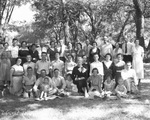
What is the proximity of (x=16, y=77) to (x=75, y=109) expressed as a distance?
3183 millimetres

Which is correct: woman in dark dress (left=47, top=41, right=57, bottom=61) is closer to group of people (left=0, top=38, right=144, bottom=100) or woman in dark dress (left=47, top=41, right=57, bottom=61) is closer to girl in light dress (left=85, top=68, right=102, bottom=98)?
group of people (left=0, top=38, right=144, bottom=100)

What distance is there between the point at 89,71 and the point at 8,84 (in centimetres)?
336

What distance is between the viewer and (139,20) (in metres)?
16.5

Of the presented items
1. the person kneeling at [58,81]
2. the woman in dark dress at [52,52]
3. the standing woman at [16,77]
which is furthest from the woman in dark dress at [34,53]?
the person kneeling at [58,81]

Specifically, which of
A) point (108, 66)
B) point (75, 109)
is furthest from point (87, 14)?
point (75, 109)

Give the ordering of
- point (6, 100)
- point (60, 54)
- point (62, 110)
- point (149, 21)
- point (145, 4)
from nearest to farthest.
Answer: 1. point (62, 110)
2. point (6, 100)
3. point (60, 54)
4. point (145, 4)
5. point (149, 21)

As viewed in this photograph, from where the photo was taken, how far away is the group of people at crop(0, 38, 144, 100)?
8711mm

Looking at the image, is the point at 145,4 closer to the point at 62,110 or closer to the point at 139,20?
the point at 139,20

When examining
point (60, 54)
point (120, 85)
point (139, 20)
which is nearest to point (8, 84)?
point (60, 54)

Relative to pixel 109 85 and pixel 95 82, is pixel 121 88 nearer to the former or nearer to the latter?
pixel 109 85

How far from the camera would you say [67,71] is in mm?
9750

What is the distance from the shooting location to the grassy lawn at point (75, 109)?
20.4 ft

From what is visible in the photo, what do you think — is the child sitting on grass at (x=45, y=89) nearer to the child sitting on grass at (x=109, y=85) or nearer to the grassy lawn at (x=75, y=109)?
the grassy lawn at (x=75, y=109)

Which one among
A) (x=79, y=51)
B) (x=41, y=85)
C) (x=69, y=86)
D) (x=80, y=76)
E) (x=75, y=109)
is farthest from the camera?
(x=79, y=51)
